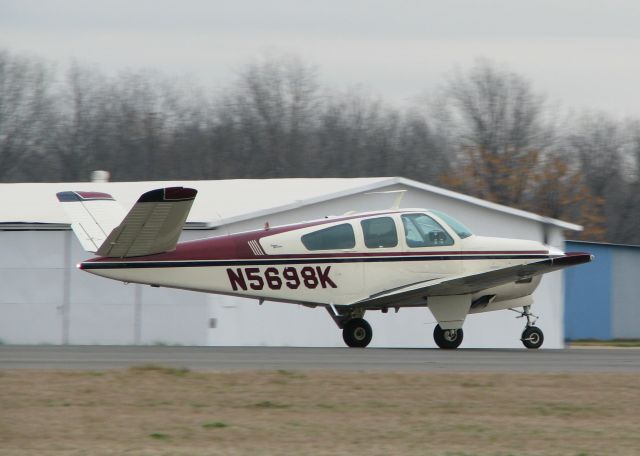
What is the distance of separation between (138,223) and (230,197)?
8.57 meters

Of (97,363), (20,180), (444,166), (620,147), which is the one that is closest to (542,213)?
(444,166)

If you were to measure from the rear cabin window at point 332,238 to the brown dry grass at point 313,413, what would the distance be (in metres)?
5.54

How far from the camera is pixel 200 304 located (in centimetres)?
2244

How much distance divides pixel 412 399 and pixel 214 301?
11.8 meters

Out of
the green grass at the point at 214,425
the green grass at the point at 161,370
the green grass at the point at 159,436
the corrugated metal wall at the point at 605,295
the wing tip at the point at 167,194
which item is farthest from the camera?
the corrugated metal wall at the point at 605,295

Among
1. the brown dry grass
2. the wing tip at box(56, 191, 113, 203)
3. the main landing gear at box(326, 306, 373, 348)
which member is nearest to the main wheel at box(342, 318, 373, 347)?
the main landing gear at box(326, 306, 373, 348)

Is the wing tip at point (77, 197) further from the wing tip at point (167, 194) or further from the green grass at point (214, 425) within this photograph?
the green grass at point (214, 425)

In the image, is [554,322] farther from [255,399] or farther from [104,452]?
[104,452]

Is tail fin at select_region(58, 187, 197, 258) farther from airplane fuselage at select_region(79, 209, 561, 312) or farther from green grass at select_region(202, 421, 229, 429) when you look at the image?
green grass at select_region(202, 421, 229, 429)

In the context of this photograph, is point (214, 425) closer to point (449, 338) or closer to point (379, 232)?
point (379, 232)

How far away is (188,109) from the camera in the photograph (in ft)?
210

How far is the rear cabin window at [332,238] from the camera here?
18.2 meters

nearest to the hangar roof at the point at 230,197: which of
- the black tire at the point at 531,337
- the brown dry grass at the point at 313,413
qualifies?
the black tire at the point at 531,337

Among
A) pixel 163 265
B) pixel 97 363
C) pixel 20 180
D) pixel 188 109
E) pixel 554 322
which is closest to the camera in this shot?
pixel 97 363
